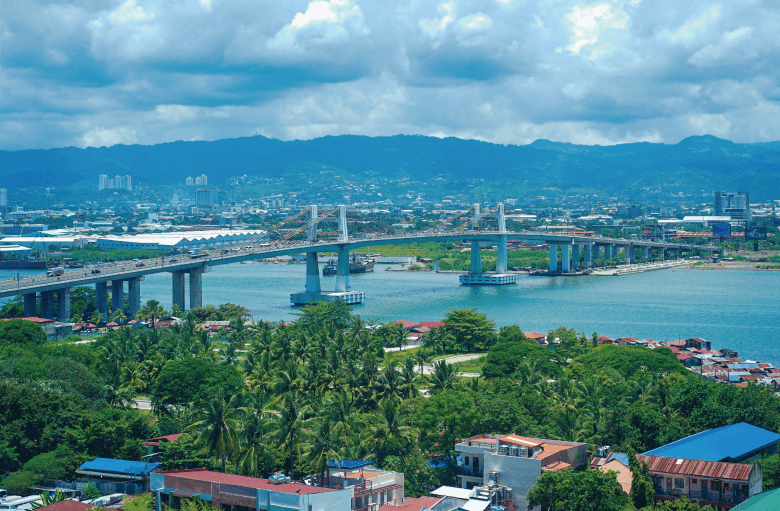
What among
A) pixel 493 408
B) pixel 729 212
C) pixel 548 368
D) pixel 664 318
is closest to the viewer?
pixel 493 408

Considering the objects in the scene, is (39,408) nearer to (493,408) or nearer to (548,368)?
(493,408)

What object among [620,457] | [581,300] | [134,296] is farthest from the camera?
[581,300]

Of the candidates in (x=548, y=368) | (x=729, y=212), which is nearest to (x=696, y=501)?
(x=548, y=368)

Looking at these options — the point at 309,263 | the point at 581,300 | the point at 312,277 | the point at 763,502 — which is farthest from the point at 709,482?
the point at 309,263

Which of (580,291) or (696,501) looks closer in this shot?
(696,501)

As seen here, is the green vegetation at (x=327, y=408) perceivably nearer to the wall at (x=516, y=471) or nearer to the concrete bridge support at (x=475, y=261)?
the wall at (x=516, y=471)

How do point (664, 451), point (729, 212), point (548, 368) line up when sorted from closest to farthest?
point (664, 451) → point (548, 368) → point (729, 212)

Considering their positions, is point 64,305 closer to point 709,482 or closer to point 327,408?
point 327,408

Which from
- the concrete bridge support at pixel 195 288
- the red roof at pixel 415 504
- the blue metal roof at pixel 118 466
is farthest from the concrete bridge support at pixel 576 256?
the red roof at pixel 415 504
